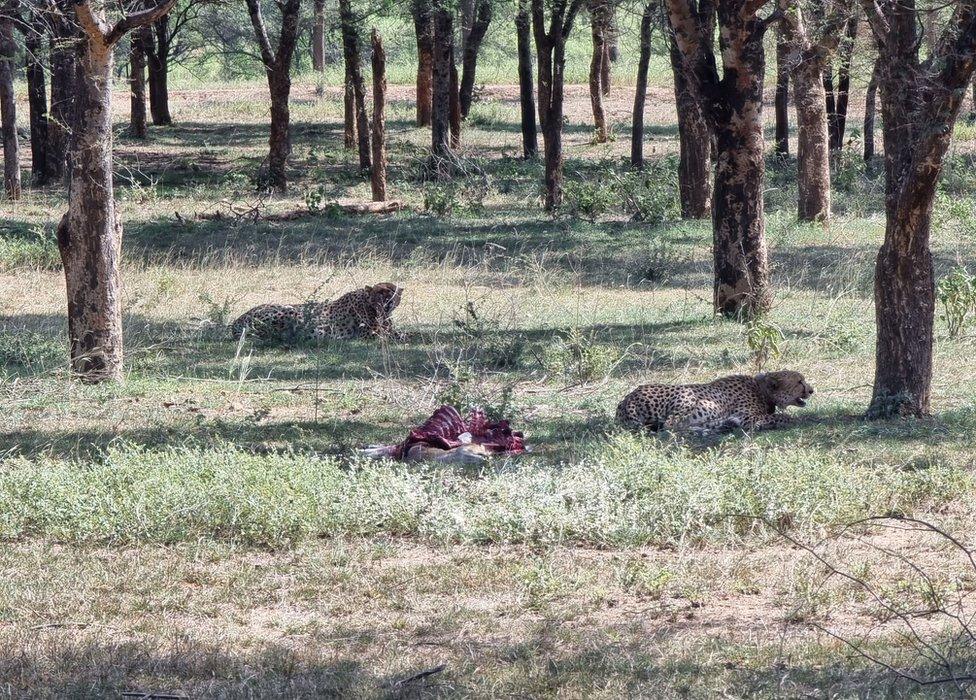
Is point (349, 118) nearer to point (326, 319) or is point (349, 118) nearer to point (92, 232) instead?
point (326, 319)

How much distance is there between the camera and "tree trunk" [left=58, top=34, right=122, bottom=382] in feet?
32.2

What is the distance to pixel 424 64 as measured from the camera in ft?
103

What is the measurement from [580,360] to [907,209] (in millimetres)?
3307

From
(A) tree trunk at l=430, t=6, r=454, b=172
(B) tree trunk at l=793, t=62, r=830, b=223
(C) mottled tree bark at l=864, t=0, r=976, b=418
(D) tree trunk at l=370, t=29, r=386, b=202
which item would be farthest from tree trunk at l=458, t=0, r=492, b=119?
(C) mottled tree bark at l=864, t=0, r=976, b=418

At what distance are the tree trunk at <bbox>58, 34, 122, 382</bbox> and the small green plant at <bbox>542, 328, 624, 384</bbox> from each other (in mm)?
3722

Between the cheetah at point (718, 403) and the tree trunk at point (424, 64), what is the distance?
746 inches

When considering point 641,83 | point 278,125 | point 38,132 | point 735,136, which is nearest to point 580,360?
point 735,136

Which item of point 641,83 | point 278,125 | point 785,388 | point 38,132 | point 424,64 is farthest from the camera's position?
point 424,64

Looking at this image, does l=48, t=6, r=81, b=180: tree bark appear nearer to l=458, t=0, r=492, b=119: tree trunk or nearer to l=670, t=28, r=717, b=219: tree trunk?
l=458, t=0, r=492, b=119: tree trunk

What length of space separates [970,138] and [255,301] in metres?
22.6

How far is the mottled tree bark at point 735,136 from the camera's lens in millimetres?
12383

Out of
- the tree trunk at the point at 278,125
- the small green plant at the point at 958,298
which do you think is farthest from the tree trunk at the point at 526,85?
the small green plant at the point at 958,298

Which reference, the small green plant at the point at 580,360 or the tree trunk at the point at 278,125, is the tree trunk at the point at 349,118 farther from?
the small green plant at the point at 580,360

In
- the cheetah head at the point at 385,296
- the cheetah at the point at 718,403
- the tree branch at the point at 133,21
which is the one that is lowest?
the cheetah at the point at 718,403
